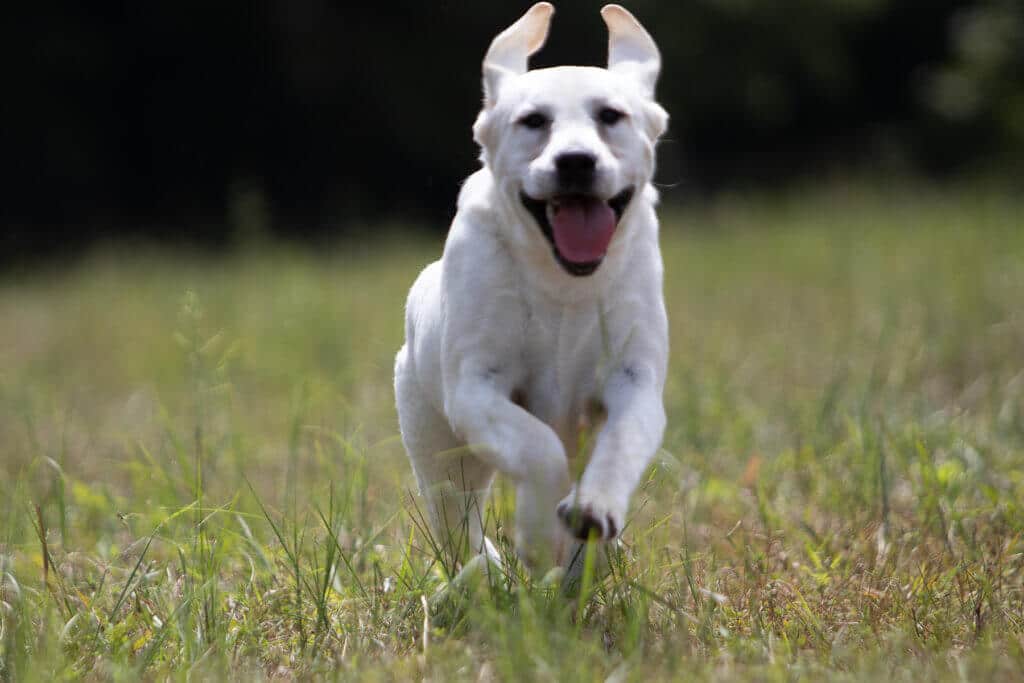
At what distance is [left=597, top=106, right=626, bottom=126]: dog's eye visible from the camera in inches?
149

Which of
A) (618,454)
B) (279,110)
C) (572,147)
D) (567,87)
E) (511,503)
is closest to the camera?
(618,454)

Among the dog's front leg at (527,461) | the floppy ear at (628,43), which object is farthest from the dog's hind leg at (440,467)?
the floppy ear at (628,43)

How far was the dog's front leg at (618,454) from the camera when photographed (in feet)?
11.0

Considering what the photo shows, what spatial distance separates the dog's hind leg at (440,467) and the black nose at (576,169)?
0.92 meters

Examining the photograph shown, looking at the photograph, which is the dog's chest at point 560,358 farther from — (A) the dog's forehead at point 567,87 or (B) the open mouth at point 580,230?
(A) the dog's forehead at point 567,87

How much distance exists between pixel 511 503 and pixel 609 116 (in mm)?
1832

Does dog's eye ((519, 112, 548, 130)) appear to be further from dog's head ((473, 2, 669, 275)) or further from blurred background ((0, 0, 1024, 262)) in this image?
blurred background ((0, 0, 1024, 262))

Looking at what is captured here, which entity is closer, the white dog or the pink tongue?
the white dog

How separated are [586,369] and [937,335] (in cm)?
448

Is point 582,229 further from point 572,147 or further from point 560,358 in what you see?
point 560,358

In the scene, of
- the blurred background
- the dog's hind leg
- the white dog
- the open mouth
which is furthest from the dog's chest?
the blurred background

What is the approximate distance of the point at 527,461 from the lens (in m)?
3.51

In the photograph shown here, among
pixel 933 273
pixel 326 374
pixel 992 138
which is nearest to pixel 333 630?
pixel 326 374

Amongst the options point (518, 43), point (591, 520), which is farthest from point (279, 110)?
point (591, 520)
